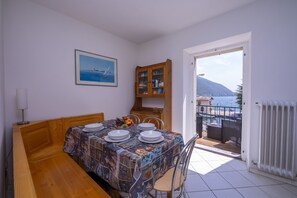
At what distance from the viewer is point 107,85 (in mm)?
2926

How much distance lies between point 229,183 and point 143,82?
254cm

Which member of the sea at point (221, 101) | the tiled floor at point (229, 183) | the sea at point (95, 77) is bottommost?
the tiled floor at point (229, 183)

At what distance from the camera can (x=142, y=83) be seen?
3348 millimetres

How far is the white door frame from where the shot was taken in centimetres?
223

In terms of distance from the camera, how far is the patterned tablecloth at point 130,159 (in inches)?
37.4

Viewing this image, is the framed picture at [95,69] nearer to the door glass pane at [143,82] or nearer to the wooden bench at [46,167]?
the door glass pane at [143,82]

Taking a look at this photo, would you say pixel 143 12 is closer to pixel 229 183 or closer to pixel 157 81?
pixel 157 81

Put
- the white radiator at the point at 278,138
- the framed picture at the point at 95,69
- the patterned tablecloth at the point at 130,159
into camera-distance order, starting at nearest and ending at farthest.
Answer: the patterned tablecloth at the point at 130,159 < the white radiator at the point at 278,138 < the framed picture at the point at 95,69

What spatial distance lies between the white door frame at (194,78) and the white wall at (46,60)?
1.81 metres

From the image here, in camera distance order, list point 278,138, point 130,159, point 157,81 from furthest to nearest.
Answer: point 157,81 → point 278,138 → point 130,159

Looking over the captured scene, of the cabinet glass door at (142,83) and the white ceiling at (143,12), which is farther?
the cabinet glass door at (142,83)

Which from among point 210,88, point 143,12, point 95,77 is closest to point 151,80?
point 95,77

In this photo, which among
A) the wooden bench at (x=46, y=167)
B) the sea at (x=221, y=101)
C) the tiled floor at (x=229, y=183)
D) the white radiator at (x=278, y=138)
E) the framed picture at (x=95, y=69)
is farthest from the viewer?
the sea at (x=221, y=101)

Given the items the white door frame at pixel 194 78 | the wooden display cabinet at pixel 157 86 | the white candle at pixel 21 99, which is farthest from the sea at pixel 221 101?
the white candle at pixel 21 99
